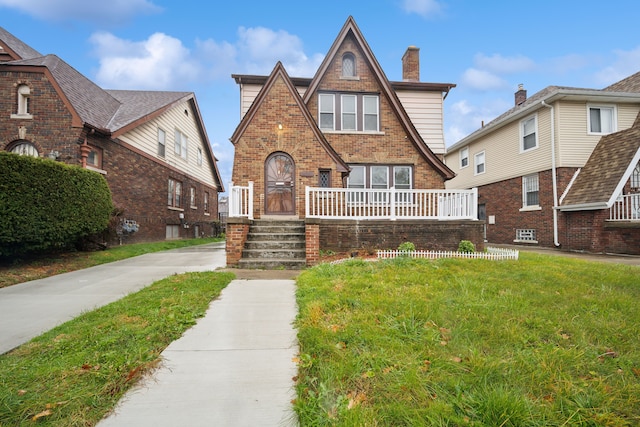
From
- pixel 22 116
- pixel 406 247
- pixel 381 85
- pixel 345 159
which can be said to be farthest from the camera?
pixel 381 85

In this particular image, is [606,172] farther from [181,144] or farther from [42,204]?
[181,144]

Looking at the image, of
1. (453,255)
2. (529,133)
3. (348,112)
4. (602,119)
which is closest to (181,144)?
Result: (348,112)

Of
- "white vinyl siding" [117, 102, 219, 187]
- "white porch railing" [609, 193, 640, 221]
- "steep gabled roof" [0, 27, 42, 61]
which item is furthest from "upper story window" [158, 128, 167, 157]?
"white porch railing" [609, 193, 640, 221]

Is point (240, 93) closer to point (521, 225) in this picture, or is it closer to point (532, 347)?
point (532, 347)

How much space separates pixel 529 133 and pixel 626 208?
5.36m

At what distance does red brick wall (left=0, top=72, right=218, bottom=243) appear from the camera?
10227 millimetres

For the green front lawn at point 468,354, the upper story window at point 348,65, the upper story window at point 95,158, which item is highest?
the upper story window at point 348,65

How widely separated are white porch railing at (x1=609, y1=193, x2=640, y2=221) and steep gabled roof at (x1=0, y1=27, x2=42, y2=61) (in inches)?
978

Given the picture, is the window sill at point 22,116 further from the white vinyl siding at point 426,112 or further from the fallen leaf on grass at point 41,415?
the white vinyl siding at point 426,112

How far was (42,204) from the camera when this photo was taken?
7.29 meters

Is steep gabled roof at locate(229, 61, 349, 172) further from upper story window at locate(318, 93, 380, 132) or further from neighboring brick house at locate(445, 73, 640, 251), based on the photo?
neighboring brick house at locate(445, 73, 640, 251)

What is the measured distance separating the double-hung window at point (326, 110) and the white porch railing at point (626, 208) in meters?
10.9

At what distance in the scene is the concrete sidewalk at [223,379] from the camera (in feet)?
6.42

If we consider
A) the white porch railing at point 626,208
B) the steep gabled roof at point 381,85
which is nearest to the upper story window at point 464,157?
the white porch railing at point 626,208
